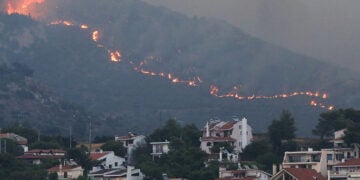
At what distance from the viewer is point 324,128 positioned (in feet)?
408

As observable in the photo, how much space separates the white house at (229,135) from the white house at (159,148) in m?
3.30

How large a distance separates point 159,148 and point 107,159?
21.3ft

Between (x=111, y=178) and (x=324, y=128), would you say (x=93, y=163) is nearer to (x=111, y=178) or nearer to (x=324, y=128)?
(x=111, y=178)

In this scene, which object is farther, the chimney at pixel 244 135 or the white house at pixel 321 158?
the chimney at pixel 244 135

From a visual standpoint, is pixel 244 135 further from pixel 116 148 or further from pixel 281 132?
pixel 116 148

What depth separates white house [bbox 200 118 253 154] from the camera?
4860 inches

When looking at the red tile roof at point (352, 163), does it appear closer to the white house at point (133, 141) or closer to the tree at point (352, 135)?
the tree at point (352, 135)

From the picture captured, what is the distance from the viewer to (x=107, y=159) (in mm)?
119562

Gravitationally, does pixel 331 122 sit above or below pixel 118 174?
above

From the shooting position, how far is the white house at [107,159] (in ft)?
389

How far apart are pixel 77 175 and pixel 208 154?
14032 millimetres

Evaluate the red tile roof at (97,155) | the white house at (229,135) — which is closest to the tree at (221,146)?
the white house at (229,135)

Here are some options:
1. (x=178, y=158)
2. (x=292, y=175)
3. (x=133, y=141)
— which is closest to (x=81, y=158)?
(x=178, y=158)

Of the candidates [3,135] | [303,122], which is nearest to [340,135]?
[3,135]
